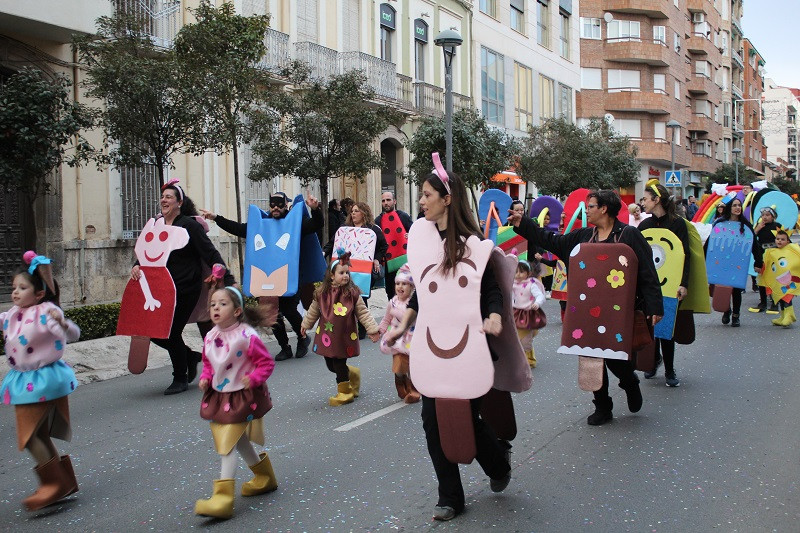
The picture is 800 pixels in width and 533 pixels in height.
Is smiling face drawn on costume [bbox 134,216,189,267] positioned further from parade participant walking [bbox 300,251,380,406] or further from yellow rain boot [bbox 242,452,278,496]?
yellow rain boot [bbox 242,452,278,496]

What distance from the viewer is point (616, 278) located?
6.77m

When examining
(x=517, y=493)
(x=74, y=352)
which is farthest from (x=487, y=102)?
(x=517, y=493)

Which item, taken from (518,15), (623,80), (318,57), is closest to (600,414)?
(318,57)

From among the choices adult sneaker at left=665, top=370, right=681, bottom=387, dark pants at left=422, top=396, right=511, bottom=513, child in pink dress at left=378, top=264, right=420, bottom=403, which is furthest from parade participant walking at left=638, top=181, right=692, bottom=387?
dark pants at left=422, top=396, right=511, bottom=513

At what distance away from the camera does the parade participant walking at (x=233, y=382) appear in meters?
5.12

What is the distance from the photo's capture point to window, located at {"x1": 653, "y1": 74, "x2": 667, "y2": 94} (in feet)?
189

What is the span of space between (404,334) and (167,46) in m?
12.6

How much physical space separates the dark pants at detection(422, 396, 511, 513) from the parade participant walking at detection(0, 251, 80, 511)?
2165 millimetres

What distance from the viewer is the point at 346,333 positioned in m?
8.14

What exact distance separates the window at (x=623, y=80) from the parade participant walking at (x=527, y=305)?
158 ft

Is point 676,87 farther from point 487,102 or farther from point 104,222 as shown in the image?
point 104,222

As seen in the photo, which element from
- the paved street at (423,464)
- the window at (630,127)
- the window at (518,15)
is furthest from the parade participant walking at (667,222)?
the window at (630,127)

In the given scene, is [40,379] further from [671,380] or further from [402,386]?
[671,380]

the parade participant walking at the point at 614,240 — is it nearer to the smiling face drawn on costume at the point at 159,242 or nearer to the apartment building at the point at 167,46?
the smiling face drawn on costume at the point at 159,242
